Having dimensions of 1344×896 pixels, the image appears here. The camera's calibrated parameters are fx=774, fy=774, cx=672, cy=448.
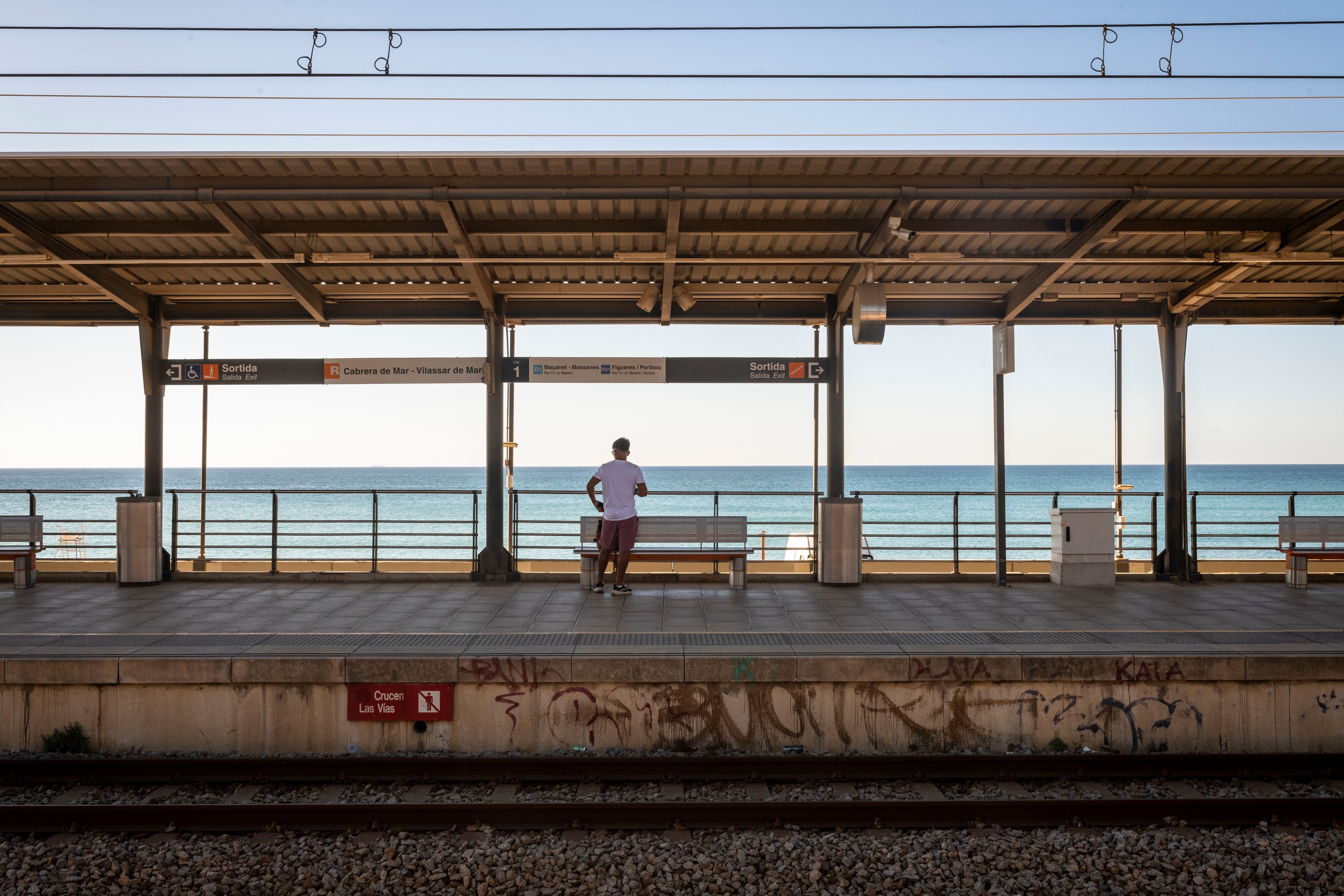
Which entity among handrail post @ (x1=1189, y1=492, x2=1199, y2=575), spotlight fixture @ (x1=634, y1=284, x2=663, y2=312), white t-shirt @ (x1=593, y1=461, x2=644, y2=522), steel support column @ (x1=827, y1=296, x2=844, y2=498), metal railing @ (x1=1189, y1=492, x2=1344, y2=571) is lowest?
metal railing @ (x1=1189, y1=492, x2=1344, y2=571)

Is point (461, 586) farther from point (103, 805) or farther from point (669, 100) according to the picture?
point (669, 100)

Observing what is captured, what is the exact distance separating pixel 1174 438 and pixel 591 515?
A: 966 cm

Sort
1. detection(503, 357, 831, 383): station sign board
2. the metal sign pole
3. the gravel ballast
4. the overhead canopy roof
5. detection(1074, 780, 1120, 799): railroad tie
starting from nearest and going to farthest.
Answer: the gravel ballast → detection(1074, 780, 1120, 799): railroad tie → the overhead canopy roof → detection(503, 357, 831, 383): station sign board → the metal sign pole

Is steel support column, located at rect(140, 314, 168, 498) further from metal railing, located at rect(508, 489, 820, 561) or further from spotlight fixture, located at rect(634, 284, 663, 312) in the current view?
spotlight fixture, located at rect(634, 284, 663, 312)

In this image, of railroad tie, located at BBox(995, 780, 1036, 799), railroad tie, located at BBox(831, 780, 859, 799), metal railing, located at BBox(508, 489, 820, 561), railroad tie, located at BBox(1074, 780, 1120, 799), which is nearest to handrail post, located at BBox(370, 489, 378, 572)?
metal railing, located at BBox(508, 489, 820, 561)

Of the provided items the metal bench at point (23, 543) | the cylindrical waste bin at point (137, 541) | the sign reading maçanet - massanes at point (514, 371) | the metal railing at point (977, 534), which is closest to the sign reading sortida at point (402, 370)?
the sign reading maçanet - massanes at point (514, 371)

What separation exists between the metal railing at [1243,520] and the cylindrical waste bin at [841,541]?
4070 mm

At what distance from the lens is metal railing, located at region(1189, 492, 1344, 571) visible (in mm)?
10023

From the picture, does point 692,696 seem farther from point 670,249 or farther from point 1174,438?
point 1174,438

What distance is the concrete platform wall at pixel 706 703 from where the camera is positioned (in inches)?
222

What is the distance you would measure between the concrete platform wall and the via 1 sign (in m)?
0.08

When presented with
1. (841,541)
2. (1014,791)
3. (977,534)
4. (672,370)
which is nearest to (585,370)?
(672,370)

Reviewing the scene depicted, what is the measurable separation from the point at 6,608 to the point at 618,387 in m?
53.5

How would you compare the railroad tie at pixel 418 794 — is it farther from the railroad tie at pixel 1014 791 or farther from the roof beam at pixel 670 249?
the roof beam at pixel 670 249
